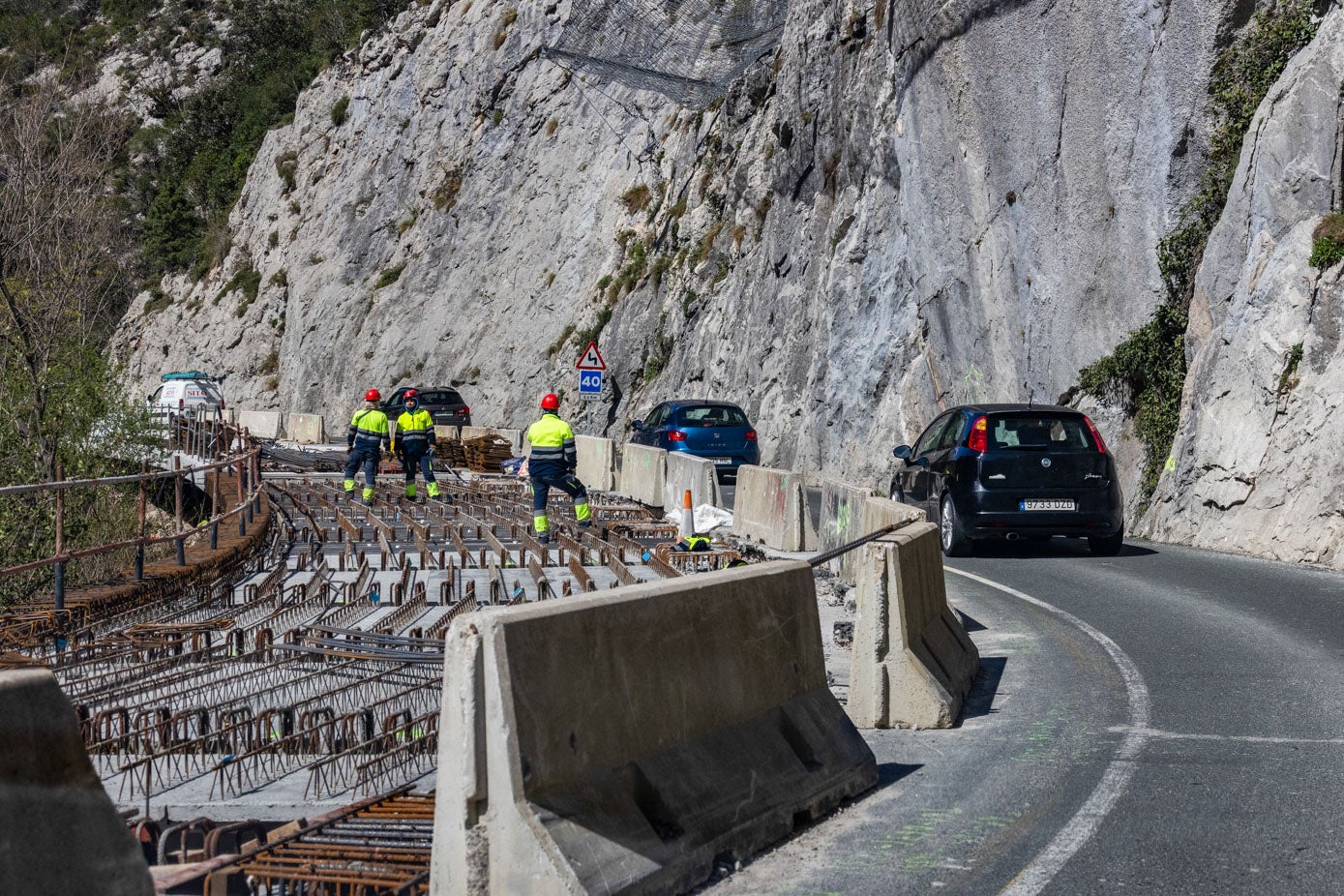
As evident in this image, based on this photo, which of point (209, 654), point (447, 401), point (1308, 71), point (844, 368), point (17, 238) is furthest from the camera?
point (447, 401)

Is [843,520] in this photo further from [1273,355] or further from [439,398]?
[439,398]

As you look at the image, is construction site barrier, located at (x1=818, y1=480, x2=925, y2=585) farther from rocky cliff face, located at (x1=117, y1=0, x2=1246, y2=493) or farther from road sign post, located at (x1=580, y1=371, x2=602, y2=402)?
road sign post, located at (x1=580, y1=371, x2=602, y2=402)

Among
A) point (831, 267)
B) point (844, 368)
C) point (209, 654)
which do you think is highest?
point (831, 267)

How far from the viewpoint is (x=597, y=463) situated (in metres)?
30.0

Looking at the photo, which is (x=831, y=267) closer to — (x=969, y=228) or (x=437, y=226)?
(x=969, y=228)

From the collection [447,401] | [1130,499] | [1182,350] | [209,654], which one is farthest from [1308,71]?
[447,401]

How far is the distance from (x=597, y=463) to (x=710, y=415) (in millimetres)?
2984

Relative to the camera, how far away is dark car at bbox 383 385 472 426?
43.1m

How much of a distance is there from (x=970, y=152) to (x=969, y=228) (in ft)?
5.28

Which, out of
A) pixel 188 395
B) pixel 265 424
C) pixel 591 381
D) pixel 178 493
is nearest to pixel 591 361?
pixel 591 381

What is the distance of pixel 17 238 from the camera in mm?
26781

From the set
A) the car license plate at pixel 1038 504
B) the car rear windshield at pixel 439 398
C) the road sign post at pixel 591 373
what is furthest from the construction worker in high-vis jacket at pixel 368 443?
the car rear windshield at pixel 439 398

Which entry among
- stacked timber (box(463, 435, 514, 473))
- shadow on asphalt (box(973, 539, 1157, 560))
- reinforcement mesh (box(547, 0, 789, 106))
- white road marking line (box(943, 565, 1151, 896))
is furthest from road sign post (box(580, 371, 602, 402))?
white road marking line (box(943, 565, 1151, 896))

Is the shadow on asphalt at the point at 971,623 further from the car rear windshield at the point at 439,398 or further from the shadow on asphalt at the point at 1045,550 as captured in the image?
the car rear windshield at the point at 439,398
